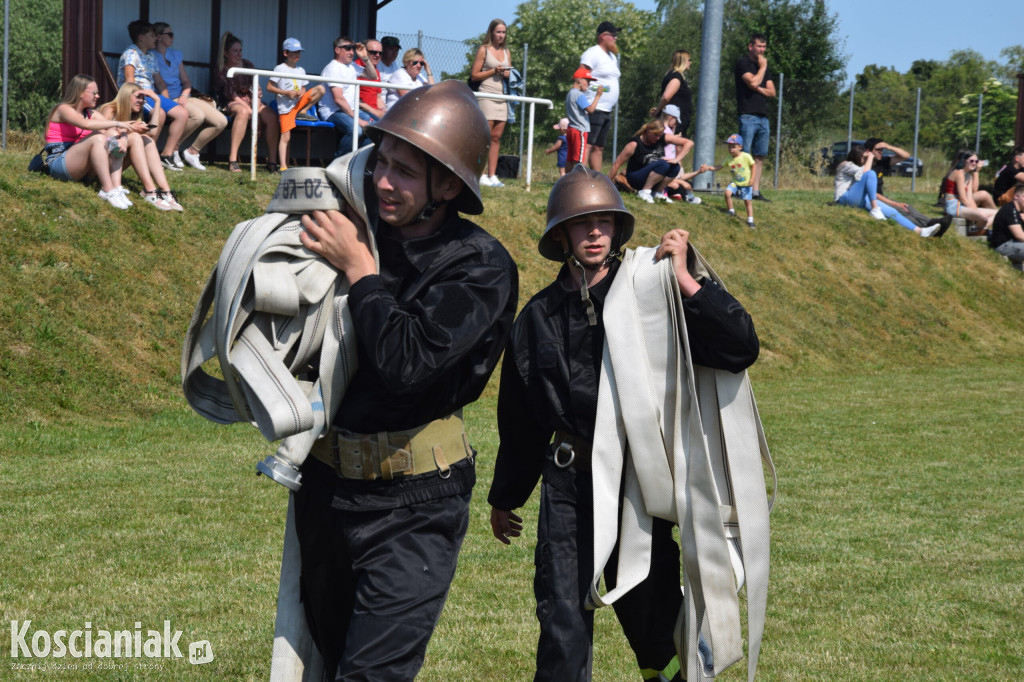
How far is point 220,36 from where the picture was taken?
17.6 m

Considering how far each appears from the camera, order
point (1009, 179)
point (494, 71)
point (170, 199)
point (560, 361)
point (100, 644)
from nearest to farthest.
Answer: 1. point (560, 361)
2. point (100, 644)
3. point (170, 199)
4. point (494, 71)
5. point (1009, 179)

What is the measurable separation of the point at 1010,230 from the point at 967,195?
4.48 feet

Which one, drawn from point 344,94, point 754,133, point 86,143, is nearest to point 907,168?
point 754,133

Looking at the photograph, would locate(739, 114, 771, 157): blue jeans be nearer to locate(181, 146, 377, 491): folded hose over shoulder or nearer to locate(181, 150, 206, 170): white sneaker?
locate(181, 150, 206, 170): white sneaker

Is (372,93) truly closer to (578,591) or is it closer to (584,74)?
(584,74)

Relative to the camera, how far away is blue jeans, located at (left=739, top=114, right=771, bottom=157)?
709 inches

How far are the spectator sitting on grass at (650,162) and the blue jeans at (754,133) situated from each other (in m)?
1.29

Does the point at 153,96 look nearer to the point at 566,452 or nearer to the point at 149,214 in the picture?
the point at 149,214

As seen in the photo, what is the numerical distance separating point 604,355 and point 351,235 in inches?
46.4

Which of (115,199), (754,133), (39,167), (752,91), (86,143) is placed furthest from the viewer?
(754,133)

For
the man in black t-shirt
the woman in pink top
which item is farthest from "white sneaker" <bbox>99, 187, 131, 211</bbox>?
the man in black t-shirt

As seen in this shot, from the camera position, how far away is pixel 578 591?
3.91 meters

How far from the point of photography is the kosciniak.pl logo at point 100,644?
4.76m

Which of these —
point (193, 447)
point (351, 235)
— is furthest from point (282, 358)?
point (193, 447)
